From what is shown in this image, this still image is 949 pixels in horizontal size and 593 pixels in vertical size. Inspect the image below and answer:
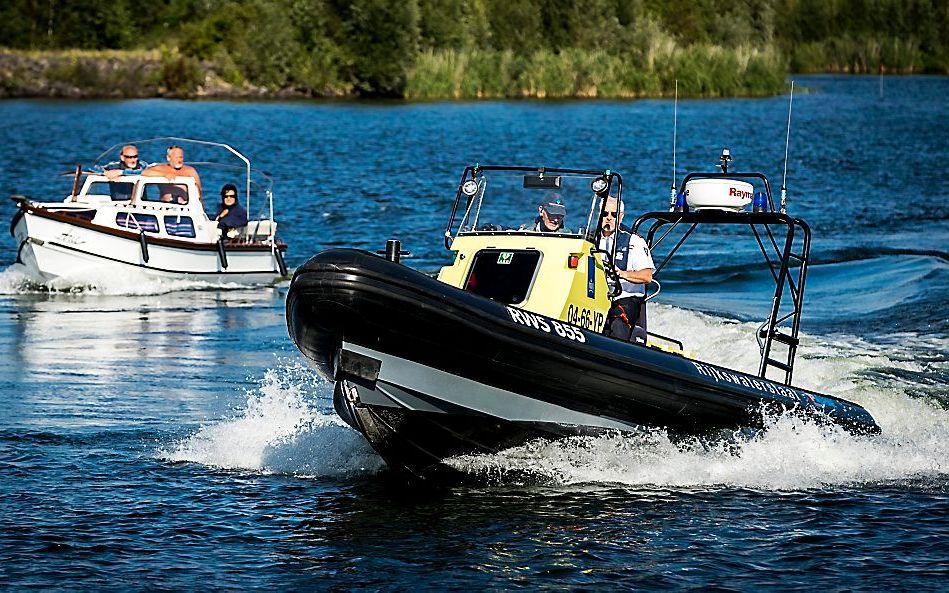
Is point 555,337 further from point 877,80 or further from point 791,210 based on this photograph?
point 877,80

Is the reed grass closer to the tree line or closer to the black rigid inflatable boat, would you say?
the tree line

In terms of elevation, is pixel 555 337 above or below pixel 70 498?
above

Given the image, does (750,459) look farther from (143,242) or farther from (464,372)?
(143,242)

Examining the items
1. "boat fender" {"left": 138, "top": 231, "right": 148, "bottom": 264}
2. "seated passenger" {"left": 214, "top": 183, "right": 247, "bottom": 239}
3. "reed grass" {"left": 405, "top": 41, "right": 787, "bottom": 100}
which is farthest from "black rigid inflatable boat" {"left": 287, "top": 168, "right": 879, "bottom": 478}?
"reed grass" {"left": 405, "top": 41, "right": 787, "bottom": 100}

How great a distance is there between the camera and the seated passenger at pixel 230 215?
70.3 ft

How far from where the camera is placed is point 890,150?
44.9 m

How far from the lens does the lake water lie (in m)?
8.94

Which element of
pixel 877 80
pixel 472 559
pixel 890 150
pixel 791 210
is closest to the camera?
pixel 472 559

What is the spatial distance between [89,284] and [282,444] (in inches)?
388

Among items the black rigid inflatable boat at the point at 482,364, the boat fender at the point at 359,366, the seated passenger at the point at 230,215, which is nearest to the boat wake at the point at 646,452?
the black rigid inflatable boat at the point at 482,364

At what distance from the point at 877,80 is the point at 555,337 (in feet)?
283

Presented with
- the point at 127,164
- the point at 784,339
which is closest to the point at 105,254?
the point at 127,164

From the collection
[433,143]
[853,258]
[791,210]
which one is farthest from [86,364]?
[433,143]

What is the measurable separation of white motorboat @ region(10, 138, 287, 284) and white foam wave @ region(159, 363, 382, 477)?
835 centimetres
